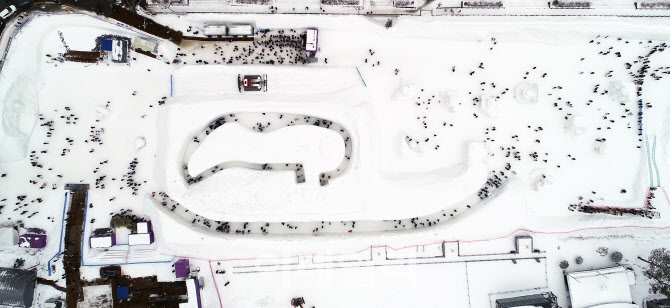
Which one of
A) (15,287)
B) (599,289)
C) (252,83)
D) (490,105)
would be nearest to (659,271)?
(599,289)

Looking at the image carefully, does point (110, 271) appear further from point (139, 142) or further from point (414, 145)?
point (414, 145)

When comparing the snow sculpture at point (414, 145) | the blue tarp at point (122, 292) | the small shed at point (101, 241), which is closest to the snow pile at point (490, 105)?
the snow sculpture at point (414, 145)

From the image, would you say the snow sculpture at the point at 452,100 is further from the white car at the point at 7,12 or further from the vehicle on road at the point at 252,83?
the white car at the point at 7,12

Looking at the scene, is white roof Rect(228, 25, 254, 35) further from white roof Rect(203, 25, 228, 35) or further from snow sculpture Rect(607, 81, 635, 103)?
snow sculpture Rect(607, 81, 635, 103)

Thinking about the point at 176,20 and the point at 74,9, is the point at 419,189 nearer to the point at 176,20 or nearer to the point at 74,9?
the point at 176,20

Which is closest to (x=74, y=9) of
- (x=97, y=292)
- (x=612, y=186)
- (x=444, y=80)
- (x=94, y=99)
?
(x=94, y=99)

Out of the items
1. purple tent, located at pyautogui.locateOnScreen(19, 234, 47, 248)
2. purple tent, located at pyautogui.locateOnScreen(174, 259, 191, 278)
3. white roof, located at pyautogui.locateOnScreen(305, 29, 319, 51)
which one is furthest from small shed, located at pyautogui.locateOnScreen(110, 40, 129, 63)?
purple tent, located at pyautogui.locateOnScreen(174, 259, 191, 278)
